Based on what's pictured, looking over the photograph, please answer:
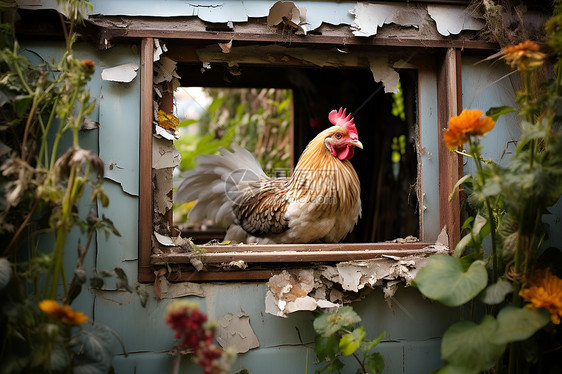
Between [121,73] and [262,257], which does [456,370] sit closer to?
[262,257]

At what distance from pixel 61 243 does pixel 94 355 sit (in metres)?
0.44

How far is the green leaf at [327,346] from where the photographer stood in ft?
7.12

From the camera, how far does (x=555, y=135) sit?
1.79 metres

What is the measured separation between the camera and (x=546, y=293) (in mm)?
1835

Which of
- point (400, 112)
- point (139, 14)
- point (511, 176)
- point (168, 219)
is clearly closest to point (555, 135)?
point (511, 176)

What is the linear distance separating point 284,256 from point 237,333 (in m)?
0.46

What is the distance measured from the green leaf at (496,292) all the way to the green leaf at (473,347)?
8 cm

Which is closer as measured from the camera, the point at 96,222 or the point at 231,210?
the point at 96,222

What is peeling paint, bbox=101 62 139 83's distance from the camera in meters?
2.29

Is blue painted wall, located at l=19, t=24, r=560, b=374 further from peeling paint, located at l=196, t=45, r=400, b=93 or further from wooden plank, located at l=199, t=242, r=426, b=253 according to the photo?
peeling paint, located at l=196, t=45, r=400, b=93

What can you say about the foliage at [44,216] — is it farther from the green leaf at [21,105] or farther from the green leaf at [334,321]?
the green leaf at [334,321]

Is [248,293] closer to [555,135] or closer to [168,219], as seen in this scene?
[168,219]

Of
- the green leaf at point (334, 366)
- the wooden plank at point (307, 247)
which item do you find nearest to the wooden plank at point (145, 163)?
the wooden plank at point (307, 247)

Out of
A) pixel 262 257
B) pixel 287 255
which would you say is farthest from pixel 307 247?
pixel 262 257
